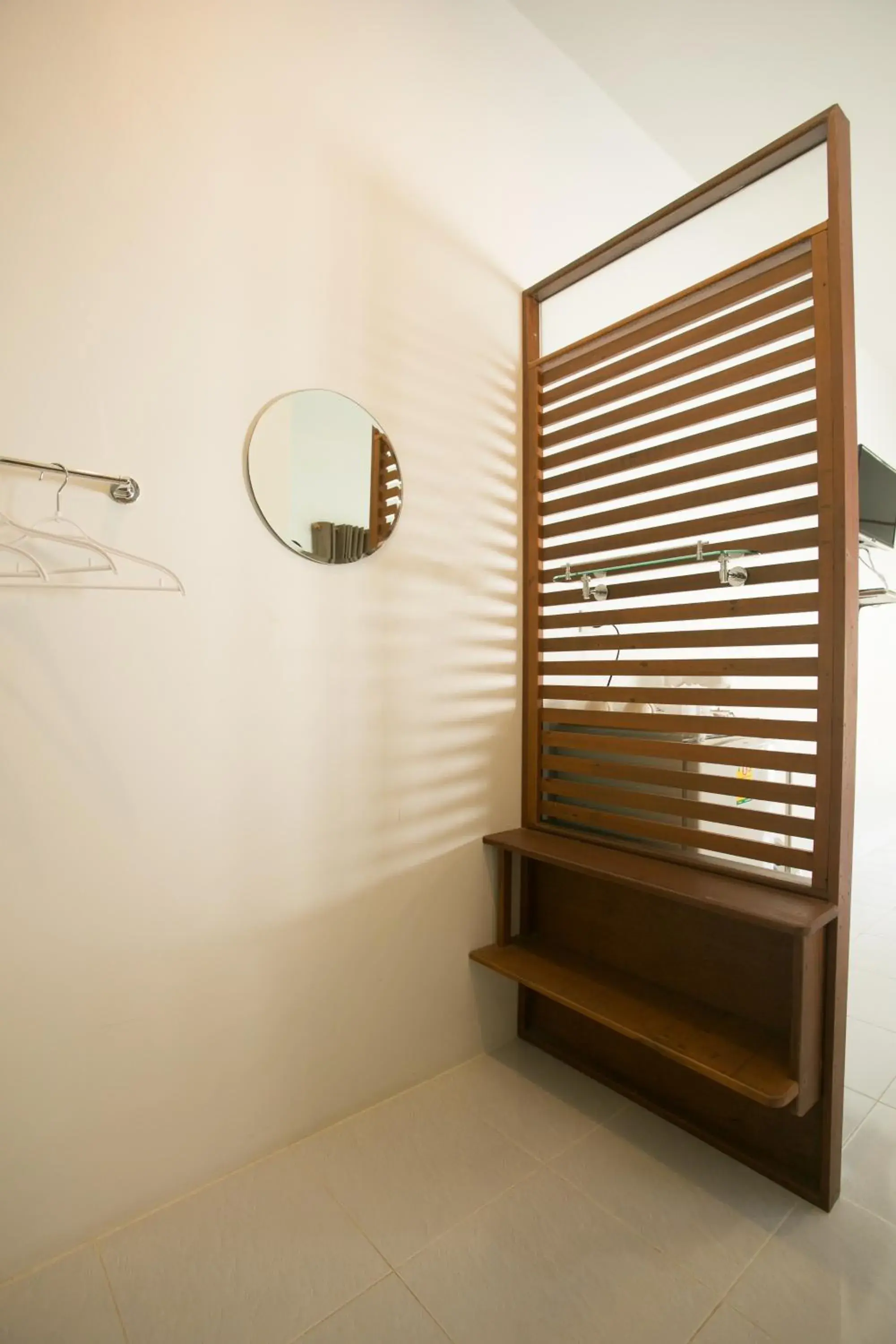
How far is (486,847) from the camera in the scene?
1.95 meters

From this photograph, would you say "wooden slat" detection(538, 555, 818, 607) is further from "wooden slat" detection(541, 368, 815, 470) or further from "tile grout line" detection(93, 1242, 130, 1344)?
"tile grout line" detection(93, 1242, 130, 1344)

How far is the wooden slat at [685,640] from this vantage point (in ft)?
4.70

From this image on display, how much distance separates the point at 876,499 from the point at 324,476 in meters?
3.13

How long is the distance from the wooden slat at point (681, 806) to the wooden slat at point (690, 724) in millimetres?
127

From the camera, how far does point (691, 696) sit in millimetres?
1680

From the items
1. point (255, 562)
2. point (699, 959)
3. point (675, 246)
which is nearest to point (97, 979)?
point (255, 562)

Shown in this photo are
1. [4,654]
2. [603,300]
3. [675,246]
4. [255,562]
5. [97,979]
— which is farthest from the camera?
[675,246]

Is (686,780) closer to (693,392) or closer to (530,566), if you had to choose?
(530,566)

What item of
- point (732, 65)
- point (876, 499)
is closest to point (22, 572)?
point (732, 65)

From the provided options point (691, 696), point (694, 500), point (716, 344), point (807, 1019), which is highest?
point (716, 344)

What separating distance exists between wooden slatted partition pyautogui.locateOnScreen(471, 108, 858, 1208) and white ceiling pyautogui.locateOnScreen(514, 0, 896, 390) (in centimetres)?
95

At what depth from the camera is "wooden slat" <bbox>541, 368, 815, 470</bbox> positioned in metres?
1.43

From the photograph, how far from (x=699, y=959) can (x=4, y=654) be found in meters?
1.66

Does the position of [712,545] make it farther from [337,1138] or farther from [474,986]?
[337,1138]
